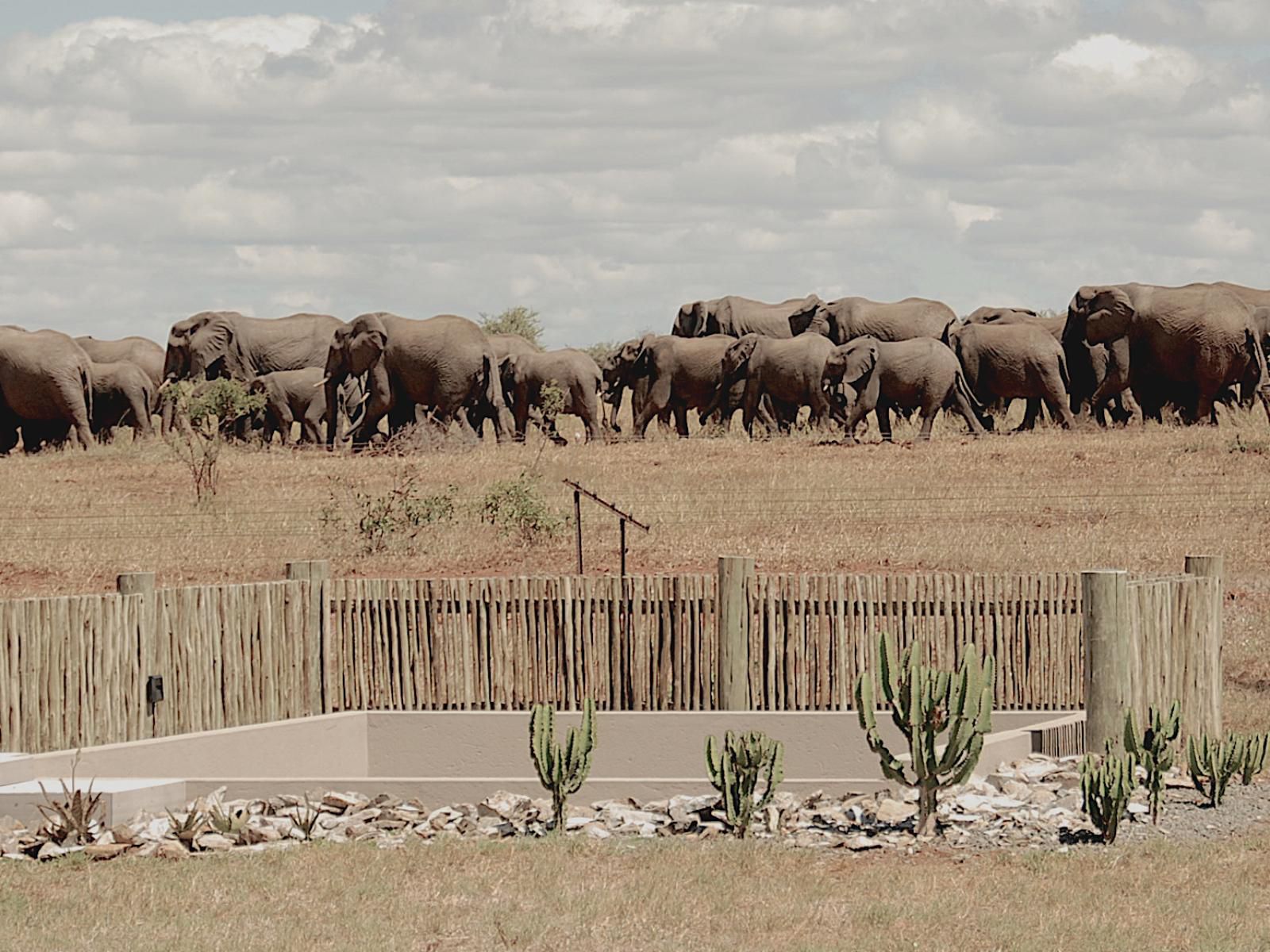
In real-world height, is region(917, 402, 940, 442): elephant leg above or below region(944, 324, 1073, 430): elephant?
below

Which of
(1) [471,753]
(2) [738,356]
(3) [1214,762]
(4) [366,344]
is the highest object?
(4) [366,344]

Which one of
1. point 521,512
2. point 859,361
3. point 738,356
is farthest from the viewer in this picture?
point 738,356

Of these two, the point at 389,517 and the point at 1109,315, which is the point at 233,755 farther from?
the point at 1109,315

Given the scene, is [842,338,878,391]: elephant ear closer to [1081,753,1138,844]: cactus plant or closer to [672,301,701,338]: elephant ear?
[672,301,701,338]: elephant ear

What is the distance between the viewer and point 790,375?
4025 cm

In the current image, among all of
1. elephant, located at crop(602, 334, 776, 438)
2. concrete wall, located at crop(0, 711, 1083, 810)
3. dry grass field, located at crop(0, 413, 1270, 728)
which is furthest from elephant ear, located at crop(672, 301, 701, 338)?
concrete wall, located at crop(0, 711, 1083, 810)

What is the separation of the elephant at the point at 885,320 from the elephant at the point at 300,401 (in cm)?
1126

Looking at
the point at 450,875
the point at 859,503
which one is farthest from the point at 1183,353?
the point at 450,875

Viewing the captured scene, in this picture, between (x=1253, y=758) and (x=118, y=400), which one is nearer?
(x=1253, y=758)

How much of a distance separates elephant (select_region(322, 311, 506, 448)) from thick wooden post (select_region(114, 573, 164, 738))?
26832mm

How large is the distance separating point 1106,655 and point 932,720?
6.48 ft

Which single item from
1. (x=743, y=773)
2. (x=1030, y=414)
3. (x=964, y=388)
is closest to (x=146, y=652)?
(x=743, y=773)

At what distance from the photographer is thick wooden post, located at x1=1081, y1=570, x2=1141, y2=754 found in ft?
36.0

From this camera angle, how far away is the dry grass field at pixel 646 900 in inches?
295
